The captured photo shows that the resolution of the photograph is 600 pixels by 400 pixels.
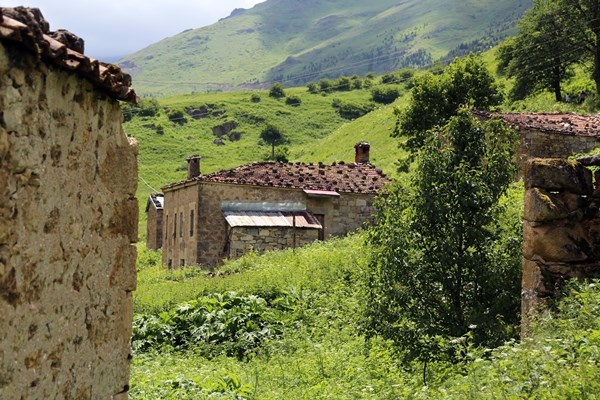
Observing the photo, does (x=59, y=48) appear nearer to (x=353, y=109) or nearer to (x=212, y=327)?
(x=212, y=327)

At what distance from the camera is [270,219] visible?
34094mm

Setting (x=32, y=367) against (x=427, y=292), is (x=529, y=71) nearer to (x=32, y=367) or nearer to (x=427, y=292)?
(x=427, y=292)

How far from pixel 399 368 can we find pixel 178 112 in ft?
285

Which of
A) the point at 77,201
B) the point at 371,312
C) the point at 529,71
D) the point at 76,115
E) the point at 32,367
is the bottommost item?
the point at 371,312

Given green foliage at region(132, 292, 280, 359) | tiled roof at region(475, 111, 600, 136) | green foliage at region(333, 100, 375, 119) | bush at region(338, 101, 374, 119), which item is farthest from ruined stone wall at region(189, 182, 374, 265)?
bush at region(338, 101, 374, 119)

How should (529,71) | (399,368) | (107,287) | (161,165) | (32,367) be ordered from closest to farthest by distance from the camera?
(32,367)
(107,287)
(399,368)
(529,71)
(161,165)

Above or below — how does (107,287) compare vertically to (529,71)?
below

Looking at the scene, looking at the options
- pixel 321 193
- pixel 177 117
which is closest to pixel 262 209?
pixel 321 193

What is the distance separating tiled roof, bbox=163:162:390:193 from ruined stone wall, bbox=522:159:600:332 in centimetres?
2249

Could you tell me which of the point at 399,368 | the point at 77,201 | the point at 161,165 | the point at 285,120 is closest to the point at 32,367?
the point at 77,201

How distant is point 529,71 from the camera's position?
51.7m

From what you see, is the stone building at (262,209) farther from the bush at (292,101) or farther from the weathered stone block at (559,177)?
the bush at (292,101)

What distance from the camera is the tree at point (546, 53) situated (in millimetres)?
50500

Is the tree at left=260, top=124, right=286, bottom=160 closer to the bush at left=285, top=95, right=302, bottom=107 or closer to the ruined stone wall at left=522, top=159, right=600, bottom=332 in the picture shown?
the bush at left=285, top=95, right=302, bottom=107
